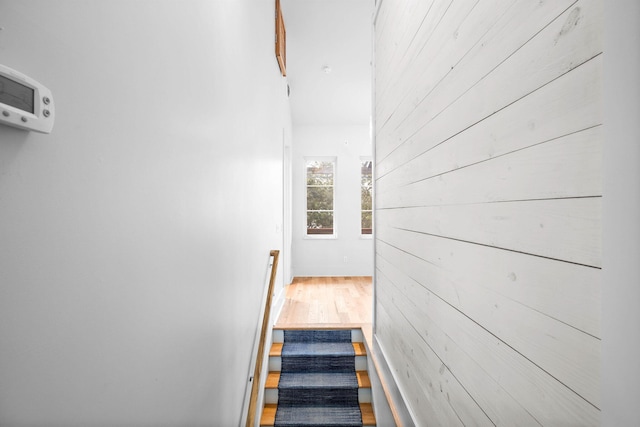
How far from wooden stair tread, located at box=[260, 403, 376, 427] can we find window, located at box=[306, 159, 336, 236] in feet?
10.9

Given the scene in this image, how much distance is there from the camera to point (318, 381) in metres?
2.87

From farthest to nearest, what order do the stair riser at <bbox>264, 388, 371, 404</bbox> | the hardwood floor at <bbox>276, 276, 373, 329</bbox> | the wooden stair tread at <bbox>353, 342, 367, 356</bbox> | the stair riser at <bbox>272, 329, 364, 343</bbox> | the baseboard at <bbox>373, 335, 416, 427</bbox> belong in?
the hardwood floor at <bbox>276, 276, 373, 329</bbox>, the stair riser at <bbox>272, 329, 364, 343</bbox>, the wooden stair tread at <bbox>353, 342, 367, 356</bbox>, the stair riser at <bbox>264, 388, 371, 404</bbox>, the baseboard at <bbox>373, 335, 416, 427</bbox>

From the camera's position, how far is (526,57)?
0.66m

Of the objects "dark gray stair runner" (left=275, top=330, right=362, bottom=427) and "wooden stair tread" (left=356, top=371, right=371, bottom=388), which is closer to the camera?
"dark gray stair runner" (left=275, top=330, right=362, bottom=427)

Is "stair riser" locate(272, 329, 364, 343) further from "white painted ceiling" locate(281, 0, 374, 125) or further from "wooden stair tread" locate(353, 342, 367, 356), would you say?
"white painted ceiling" locate(281, 0, 374, 125)

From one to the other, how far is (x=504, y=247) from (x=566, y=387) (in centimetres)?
29

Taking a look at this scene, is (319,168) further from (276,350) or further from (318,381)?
Result: (318,381)

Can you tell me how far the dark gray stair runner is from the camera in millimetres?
2645

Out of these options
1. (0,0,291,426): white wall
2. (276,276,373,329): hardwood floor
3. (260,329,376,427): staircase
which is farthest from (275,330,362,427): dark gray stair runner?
(0,0,291,426): white wall

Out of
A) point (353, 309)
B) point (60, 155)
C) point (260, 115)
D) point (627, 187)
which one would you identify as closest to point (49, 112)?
point (60, 155)

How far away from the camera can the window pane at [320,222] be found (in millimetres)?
5809

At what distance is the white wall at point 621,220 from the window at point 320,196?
536 cm

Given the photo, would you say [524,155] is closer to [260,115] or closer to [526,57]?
[526,57]

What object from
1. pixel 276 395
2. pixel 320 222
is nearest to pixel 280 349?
pixel 276 395
